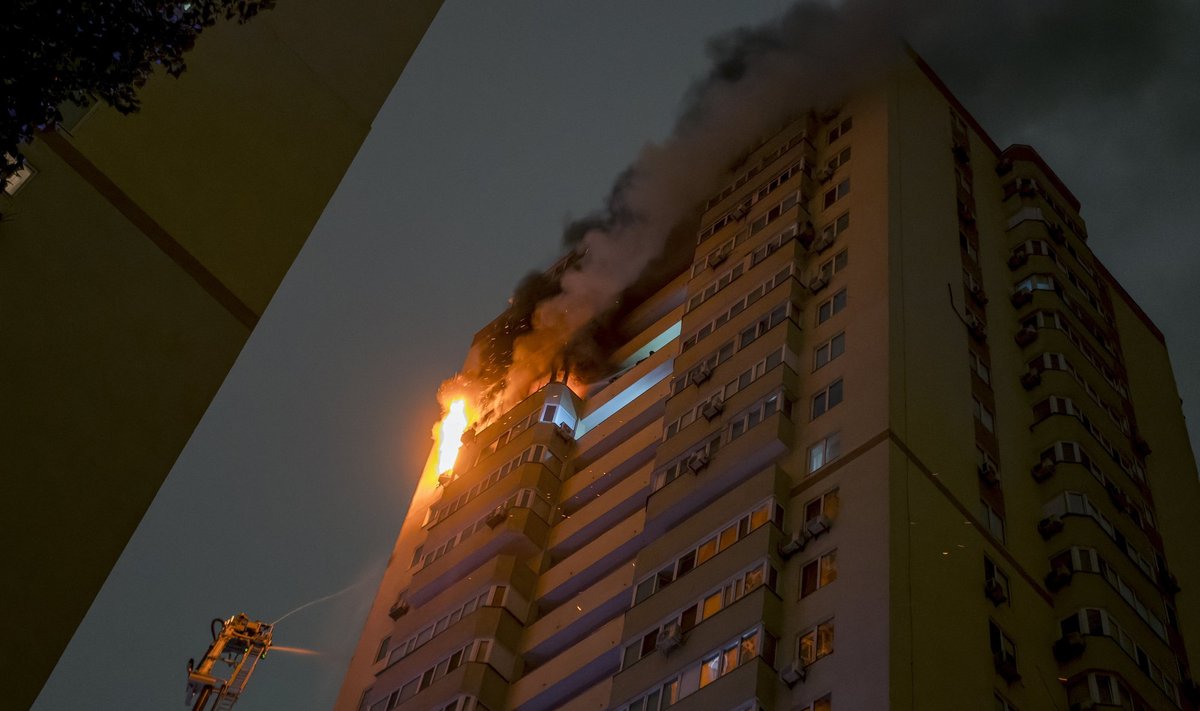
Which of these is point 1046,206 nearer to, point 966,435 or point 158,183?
point 966,435

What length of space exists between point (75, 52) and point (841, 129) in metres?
33.2

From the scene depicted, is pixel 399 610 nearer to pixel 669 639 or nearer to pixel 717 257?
pixel 669 639

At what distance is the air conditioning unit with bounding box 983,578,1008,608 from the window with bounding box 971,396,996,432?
597cm

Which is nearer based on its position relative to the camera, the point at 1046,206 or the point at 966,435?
the point at 966,435

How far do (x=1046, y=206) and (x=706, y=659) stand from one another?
2319cm

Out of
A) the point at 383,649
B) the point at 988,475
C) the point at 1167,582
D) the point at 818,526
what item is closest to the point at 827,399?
the point at 988,475

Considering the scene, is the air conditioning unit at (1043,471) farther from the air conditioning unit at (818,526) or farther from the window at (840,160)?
the window at (840,160)

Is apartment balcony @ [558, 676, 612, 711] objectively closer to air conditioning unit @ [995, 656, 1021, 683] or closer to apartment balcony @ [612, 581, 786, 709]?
apartment balcony @ [612, 581, 786, 709]

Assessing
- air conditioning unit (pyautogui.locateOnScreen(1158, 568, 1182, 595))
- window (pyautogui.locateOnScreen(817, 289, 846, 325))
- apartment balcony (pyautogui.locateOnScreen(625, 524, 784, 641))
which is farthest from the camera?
window (pyautogui.locateOnScreen(817, 289, 846, 325))

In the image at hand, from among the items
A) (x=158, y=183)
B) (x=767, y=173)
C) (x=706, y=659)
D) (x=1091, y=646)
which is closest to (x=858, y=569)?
(x=706, y=659)

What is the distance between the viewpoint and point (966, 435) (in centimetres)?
2903

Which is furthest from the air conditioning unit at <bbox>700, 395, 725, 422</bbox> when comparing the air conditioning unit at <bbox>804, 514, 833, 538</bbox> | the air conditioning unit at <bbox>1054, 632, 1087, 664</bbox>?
the air conditioning unit at <bbox>1054, 632, 1087, 664</bbox>

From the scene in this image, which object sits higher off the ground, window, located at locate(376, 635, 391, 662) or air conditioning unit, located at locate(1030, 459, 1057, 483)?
air conditioning unit, located at locate(1030, 459, 1057, 483)

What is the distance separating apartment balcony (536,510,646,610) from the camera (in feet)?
105
